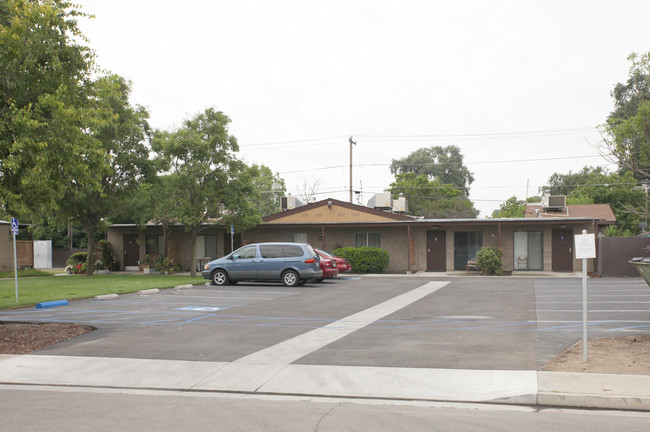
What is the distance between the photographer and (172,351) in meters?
10.2

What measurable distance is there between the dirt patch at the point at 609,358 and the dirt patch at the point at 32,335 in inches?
350

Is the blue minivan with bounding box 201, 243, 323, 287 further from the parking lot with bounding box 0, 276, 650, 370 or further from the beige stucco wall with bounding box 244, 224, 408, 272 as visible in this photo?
the beige stucco wall with bounding box 244, 224, 408, 272

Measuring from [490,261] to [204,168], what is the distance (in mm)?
15014

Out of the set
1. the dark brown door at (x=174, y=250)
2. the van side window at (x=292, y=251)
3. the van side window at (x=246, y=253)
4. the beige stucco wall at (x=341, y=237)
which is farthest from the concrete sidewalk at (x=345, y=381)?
the dark brown door at (x=174, y=250)

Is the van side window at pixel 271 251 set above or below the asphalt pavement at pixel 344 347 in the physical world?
above

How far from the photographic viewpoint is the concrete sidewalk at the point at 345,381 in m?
7.04

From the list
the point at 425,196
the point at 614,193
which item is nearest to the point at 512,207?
the point at 425,196

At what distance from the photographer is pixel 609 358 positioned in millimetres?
8844

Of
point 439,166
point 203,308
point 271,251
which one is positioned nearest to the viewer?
point 203,308

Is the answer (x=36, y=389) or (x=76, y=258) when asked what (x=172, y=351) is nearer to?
(x=36, y=389)

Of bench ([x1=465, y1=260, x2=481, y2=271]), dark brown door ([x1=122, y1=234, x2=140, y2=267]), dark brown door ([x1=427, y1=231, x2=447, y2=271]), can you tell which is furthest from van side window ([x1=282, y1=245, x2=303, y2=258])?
dark brown door ([x1=122, y1=234, x2=140, y2=267])

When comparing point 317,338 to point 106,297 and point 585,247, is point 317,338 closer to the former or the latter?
point 585,247

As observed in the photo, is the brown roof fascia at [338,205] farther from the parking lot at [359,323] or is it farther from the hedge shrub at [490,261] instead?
the parking lot at [359,323]

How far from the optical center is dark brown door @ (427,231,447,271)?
3309 cm
